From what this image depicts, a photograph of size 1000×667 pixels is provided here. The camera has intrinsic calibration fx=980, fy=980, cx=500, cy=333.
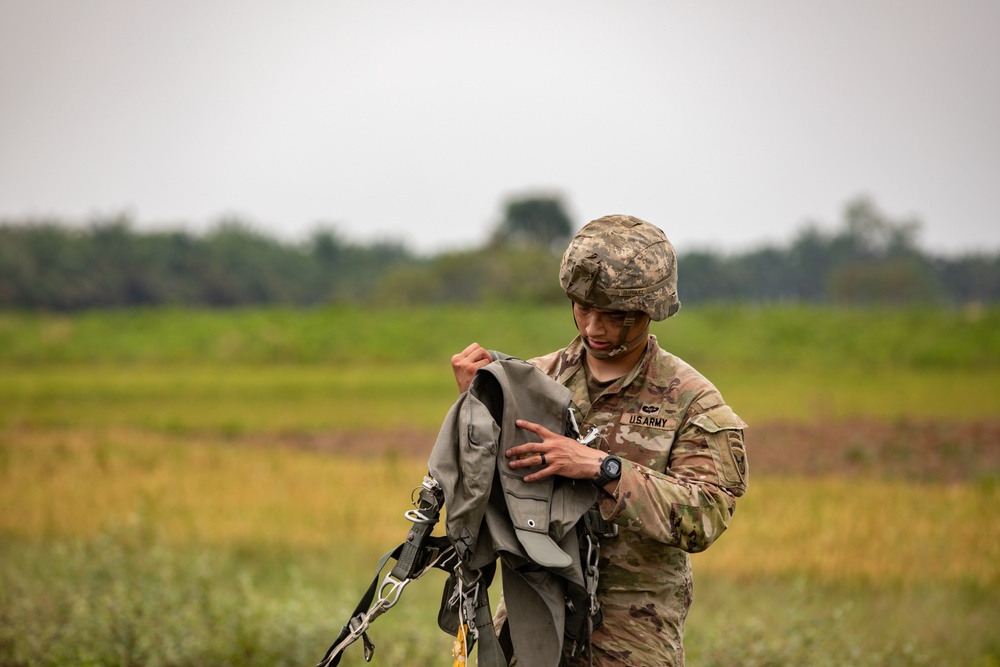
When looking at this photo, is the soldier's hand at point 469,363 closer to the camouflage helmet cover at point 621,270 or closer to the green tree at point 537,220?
the camouflage helmet cover at point 621,270

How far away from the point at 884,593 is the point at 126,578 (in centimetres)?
616

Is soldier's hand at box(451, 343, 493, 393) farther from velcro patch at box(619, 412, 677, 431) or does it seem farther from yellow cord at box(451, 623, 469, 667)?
yellow cord at box(451, 623, 469, 667)

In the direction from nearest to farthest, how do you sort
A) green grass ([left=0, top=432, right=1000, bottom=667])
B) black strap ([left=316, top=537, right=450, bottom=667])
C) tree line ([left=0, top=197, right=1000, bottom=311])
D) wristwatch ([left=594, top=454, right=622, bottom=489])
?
wristwatch ([left=594, top=454, right=622, bottom=489]) < black strap ([left=316, top=537, right=450, bottom=667]) < green grass ([left=0, top=432, right=1000, bottom=667]) < tree line ([left=0, top=197, right=1000, bottom=311])

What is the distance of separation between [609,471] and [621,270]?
1.77 feet

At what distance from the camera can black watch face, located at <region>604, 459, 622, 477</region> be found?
251 cm

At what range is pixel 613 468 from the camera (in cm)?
251

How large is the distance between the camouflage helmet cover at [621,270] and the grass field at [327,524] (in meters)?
3.68

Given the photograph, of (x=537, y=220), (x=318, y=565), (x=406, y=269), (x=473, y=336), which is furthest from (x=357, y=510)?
(x=537, y=220)

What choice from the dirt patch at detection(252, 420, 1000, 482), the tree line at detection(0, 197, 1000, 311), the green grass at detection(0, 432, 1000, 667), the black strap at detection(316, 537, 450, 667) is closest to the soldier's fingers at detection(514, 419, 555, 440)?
the black strap at detection(316, 537, 450, 667)

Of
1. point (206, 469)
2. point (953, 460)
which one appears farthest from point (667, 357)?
point (953, 460)

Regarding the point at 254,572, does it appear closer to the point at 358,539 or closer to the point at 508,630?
the point at 358,539

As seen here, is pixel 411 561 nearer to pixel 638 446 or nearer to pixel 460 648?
pixel 460 648

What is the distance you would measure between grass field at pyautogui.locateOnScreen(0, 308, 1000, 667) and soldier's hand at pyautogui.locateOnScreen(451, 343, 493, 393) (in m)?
3.44

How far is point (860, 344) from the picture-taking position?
3034 centimetres
